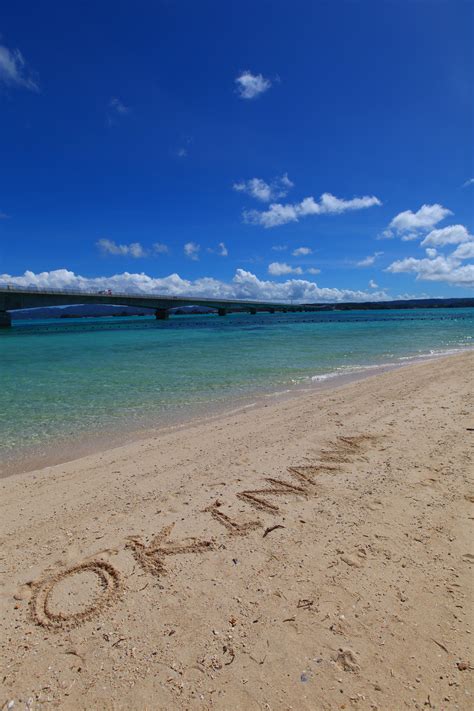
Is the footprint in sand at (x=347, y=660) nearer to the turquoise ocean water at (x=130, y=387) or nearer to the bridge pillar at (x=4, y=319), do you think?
the turquoise ocean water at (x=130, y=387)

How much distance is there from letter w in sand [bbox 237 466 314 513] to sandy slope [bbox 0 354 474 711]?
0.03m

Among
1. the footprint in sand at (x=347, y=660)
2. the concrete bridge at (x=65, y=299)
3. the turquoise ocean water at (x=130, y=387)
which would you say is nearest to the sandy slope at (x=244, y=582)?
the footprint in sand at (x=347, y=660)

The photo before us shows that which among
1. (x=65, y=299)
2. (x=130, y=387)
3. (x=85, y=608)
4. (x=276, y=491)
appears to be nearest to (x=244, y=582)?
(x=85, y=608)

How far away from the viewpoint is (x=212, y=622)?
2.96 meters

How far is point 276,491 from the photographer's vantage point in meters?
5.16

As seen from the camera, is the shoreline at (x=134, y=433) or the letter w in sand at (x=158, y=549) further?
the shoreline at (x=134, y=433)

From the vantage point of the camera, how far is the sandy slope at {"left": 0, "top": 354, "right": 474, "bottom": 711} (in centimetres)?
247

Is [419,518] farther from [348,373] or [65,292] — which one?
[65,292]

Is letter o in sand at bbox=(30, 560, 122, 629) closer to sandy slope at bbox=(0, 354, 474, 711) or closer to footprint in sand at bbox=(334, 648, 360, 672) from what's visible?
sandy slope at bbox=(0, 354, 474, 711)

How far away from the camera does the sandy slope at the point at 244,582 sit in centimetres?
247

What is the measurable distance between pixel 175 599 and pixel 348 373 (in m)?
14.1

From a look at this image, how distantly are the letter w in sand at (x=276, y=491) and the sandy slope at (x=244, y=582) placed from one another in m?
0.03

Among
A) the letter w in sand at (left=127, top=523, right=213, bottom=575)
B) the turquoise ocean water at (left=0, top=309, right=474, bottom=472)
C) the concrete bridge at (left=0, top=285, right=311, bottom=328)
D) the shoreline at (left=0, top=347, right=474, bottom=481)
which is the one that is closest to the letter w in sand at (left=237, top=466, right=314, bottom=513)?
the letter w in sand at (left=127, top=523, right=213, bottom=575)

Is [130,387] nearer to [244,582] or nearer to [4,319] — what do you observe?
[244,582]
